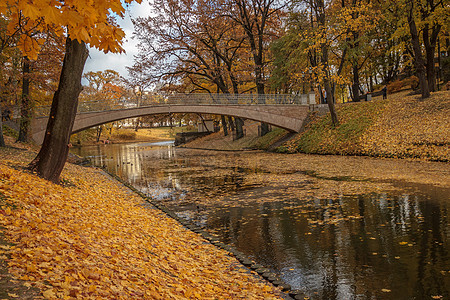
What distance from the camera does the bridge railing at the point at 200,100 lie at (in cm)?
2922

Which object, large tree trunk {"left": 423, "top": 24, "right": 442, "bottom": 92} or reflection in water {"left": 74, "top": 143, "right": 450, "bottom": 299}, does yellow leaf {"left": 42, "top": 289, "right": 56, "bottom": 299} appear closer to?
reflection in water {"left": 74, "top": 143, "right": 450, "bottom": 299}

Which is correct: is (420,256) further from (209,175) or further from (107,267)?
(209,175)

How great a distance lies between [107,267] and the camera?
362 cm

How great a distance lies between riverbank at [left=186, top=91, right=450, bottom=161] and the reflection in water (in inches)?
272

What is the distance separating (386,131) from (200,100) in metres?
15.7

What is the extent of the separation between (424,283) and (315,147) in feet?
63.3

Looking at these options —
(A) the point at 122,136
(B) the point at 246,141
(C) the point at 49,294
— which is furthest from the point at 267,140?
(A) the point at 122,136

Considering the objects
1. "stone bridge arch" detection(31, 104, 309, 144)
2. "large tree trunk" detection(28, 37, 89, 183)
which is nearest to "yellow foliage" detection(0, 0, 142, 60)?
"large tree trunk" detection(28, 37, 89, 183)

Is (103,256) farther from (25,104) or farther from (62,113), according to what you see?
(25,104)

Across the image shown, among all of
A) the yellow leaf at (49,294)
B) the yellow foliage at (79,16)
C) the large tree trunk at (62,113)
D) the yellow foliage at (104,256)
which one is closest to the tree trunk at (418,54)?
the large tree trunk at (62,113)

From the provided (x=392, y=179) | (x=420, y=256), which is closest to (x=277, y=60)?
(x=392, y=179)

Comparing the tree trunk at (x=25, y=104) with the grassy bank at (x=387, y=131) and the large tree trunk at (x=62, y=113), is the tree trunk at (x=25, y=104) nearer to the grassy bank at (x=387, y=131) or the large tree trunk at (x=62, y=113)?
the large tree trunk at (x=62, y=113)

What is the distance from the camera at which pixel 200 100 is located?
100.0ft

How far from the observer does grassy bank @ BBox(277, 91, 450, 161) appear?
53.1ft
